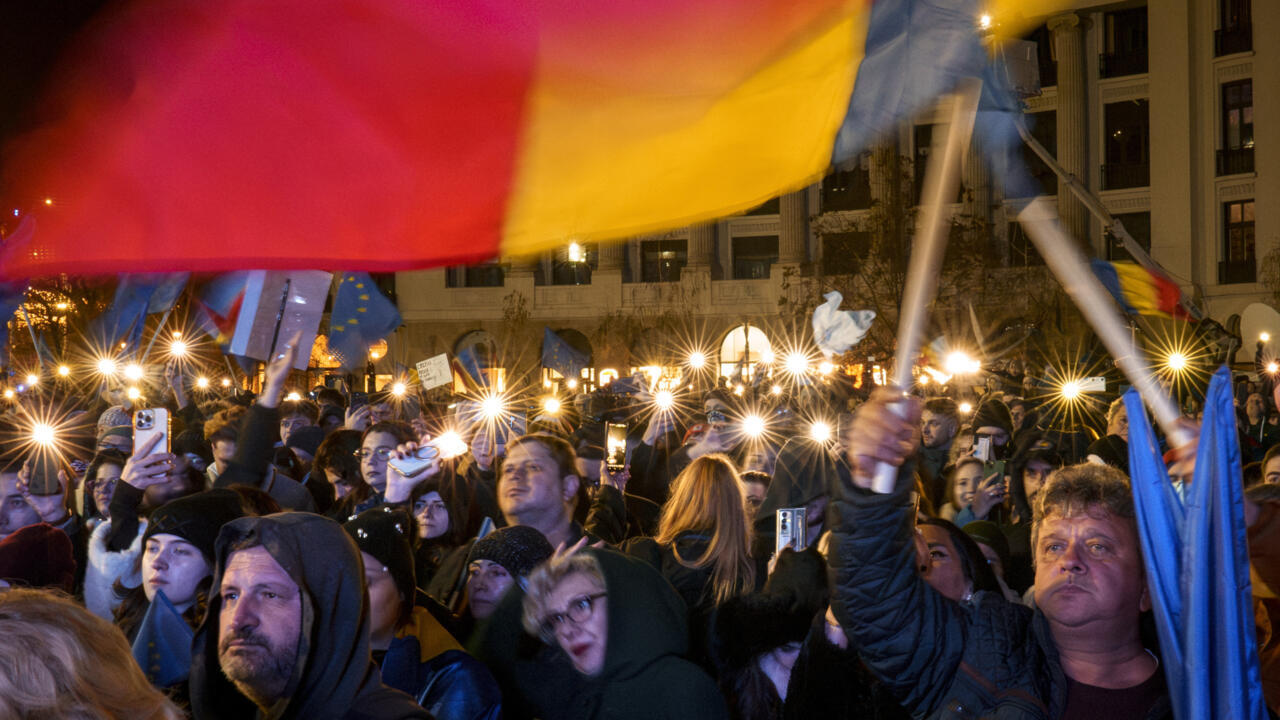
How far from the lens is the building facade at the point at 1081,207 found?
35.3m

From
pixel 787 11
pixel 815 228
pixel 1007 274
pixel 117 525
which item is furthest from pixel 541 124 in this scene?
pixel 1007 274

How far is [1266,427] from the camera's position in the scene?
1041 cm

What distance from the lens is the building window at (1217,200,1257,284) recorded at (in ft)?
118

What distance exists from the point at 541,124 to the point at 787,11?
1.03 m

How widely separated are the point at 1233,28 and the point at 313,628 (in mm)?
41304

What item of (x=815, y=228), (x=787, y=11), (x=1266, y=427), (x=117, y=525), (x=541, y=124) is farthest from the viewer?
(x=815, y=228)

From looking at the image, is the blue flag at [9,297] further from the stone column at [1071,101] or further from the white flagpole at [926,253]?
the stone column at [1071,101]

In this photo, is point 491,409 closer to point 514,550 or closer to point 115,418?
point 115,418

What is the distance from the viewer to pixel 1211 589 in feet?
7.74

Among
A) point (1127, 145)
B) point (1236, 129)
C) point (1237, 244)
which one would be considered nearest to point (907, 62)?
point (1237, 244)

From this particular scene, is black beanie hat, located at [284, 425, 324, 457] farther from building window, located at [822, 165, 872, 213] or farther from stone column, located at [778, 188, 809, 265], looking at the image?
stone column, located at [778, 188, 809, 265]

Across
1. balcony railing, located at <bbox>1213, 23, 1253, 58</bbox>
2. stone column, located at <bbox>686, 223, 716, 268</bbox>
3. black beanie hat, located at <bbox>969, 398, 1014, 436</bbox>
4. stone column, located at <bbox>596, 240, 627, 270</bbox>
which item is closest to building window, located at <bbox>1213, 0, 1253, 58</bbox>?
balcony railing, located at <bbox>1213, 23, 1253, 58</bbox>

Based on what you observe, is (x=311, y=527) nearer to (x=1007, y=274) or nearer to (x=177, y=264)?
(x=177, y=264)

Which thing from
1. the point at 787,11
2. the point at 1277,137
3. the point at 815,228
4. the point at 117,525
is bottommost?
the point at 117,525
